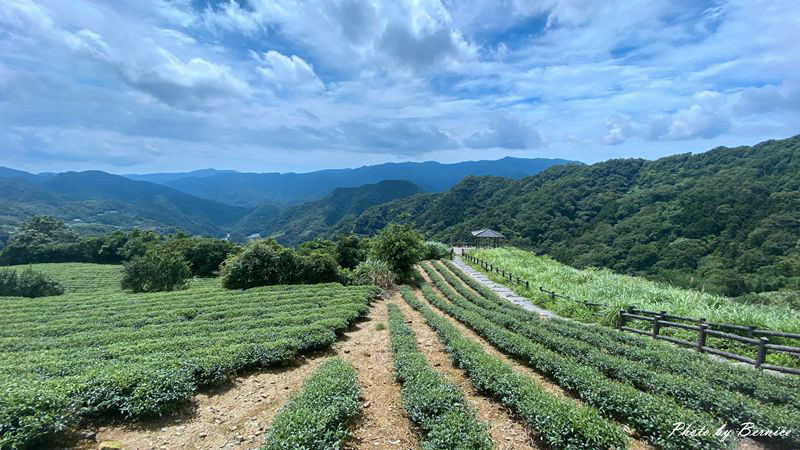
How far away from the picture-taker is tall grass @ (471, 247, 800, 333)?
11703mm

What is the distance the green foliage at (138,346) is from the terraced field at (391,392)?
0.04 metres

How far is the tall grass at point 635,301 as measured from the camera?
1170 cm

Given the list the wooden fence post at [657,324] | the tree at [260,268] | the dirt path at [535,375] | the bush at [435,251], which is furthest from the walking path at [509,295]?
the tree at [260,268]

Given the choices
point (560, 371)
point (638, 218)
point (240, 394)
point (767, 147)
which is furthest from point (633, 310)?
point (767, 147)

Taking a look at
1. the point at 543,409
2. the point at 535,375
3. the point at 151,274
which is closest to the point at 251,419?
the point at 543,409

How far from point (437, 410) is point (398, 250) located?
79.9 feet

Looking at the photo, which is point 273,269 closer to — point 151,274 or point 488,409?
point 151,274

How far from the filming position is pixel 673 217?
238 ft

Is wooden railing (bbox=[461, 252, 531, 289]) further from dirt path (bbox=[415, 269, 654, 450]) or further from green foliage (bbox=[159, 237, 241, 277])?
green foliage (bbox=[159, 237, 241, 277])

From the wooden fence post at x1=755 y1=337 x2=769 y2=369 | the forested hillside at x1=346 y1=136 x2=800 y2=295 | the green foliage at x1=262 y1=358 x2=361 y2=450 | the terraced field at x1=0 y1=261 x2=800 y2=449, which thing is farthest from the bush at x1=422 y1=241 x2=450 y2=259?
the green foliage at x1=262 y1=358 x2=361 y2=450

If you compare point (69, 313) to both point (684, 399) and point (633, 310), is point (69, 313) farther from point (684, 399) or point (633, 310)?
point (633, 310)

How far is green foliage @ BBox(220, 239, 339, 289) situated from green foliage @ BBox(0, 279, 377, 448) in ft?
18.2

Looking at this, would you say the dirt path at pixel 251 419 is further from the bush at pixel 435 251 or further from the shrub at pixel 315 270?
the bush at pixel 435 251

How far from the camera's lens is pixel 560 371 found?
27.1 ft
